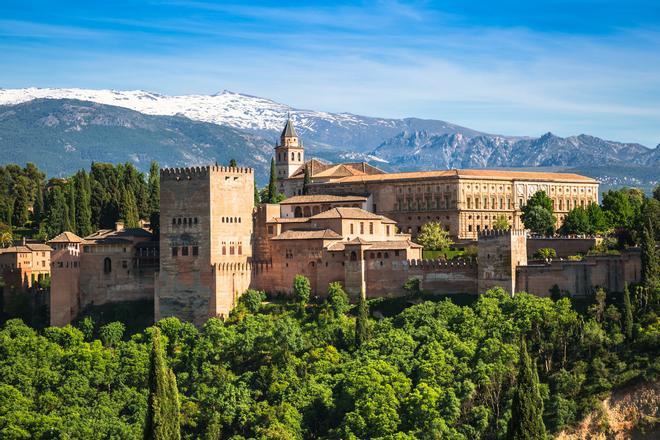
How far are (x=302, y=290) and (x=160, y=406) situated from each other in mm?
21913

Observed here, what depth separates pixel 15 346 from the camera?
70.9 meters

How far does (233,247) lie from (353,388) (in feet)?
57.6

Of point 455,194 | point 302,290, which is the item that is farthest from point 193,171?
point 455,194

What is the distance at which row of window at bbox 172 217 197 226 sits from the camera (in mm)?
73750

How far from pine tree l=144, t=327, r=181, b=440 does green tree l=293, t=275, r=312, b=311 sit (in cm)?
2033

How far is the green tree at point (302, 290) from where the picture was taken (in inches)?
2864

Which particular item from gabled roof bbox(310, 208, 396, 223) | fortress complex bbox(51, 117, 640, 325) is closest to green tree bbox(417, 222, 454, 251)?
fortress complex bbox(51, 117, 640, 325)

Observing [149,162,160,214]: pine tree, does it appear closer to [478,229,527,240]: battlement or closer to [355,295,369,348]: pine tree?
[355,295,369,348]: pine tree

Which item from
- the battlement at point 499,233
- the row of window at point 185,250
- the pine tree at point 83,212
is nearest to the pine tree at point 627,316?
the battlement at point 499,233

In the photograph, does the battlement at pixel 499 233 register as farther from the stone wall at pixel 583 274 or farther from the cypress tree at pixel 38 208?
the cypress tree at pixel 38 208

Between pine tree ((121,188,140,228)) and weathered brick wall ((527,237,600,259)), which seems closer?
weathered brick wall ((527,237,600,259))

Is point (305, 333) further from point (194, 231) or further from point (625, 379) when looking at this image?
point (625, 379)

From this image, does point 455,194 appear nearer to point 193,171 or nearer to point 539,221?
point 539,221

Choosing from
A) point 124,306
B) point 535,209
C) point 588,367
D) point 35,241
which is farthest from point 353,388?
point 35,241
